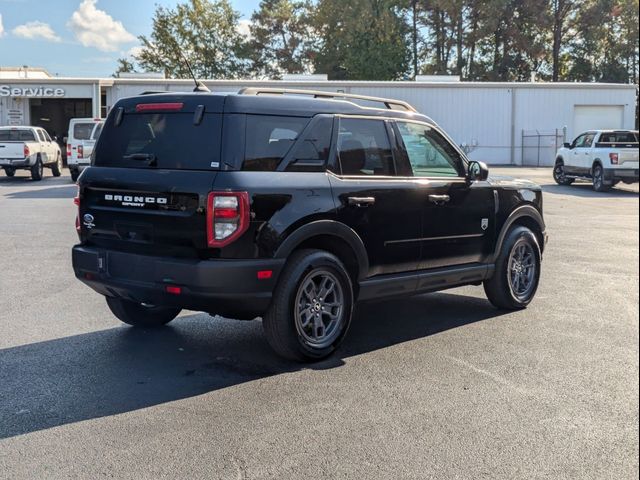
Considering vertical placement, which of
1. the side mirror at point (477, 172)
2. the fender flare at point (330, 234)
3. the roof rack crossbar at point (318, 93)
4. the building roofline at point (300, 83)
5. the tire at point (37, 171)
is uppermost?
the building roofline at point (300, 83)

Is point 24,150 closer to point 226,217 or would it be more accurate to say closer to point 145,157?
point 145,157

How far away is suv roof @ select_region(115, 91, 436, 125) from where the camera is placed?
4957 millimetres

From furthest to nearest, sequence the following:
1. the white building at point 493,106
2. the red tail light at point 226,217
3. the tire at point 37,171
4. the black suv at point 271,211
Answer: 1. the white building at point 493,106
2. the tire at point 37,171
3. the black suv at point 271,211
4. the red tail light at point 226,217

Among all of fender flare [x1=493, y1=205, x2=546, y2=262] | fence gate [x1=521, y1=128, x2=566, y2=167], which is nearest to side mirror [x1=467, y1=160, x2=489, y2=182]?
fender flare [x1=493, y1=205, x2=546, y2=262]

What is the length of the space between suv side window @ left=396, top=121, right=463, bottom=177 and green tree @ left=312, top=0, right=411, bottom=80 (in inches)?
1848

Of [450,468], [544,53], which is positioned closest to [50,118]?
[544,53]

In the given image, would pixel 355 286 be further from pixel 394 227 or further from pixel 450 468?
pixel 450 468

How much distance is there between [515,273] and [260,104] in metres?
3.32

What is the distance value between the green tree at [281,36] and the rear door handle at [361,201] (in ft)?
181

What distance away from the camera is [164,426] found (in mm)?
3988

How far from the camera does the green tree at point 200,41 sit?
192 ft

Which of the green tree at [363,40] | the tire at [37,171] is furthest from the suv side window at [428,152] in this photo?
the green tree at [363,40]

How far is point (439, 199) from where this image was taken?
19.8 ft

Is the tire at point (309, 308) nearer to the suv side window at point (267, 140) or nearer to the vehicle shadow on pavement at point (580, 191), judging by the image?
the suv side window at point (267, 140)
